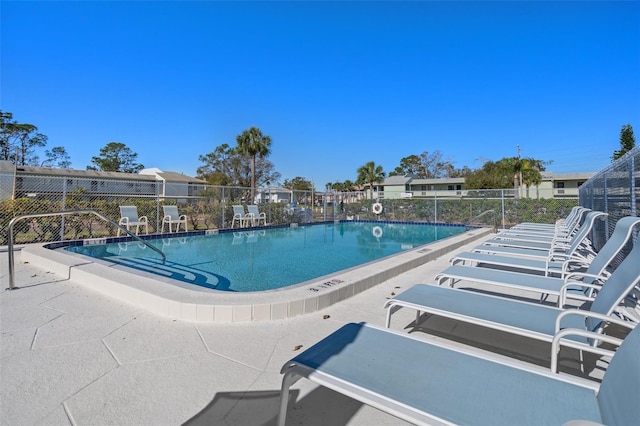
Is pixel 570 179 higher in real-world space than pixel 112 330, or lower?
higher

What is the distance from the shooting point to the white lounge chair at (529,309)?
1707mm

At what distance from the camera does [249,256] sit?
22.8 feet

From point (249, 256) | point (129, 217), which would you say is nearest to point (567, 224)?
point (249, 256)

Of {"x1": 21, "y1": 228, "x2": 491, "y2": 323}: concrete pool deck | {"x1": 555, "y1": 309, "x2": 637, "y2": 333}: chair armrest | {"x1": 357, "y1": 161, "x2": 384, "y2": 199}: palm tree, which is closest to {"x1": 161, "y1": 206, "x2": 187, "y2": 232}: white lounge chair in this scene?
{"x1": 21, "y1": 228, "x2": 491, "y2": 323}: concrete pool deck

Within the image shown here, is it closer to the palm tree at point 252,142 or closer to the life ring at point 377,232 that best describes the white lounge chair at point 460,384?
the life ring at point 377,232

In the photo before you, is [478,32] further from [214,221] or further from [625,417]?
[625,417]

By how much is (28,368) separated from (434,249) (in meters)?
5.85

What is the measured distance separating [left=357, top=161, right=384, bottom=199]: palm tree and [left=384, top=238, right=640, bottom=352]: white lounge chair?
3162 centimetres

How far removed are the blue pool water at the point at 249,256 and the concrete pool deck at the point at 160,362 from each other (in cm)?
194

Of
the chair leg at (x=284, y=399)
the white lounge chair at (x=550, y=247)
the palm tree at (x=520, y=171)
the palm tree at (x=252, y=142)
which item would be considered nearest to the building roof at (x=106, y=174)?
the palm tree at (x=252, y=142)

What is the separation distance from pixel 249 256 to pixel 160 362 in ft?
16.2

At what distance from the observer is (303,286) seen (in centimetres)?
341

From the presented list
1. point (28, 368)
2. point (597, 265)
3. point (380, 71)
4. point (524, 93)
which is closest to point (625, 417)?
point (597, 265)

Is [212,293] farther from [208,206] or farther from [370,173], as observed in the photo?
[370,173]
